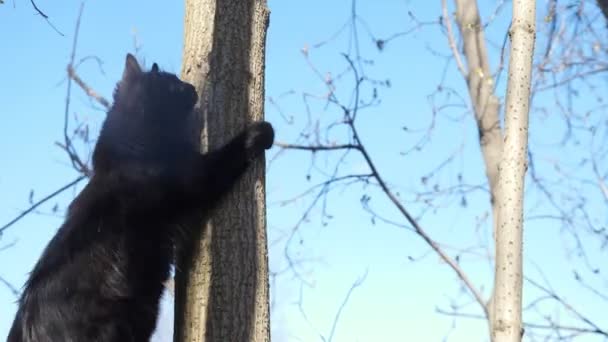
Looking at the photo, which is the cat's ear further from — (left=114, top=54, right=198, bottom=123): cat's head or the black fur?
the black fur

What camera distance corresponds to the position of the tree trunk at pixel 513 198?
10.2 ft

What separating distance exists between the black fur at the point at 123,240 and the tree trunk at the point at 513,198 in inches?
42.2

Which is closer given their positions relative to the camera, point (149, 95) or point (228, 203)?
point (228, 203)

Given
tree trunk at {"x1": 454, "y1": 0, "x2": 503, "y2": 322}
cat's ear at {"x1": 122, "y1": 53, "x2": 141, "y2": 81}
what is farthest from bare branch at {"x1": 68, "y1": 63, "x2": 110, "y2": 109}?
Answer: tree trunk at {"x1": 454, "y1": 0, "x2": 503, "y2": 322}

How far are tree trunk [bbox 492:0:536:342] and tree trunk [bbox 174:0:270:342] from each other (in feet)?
3.41

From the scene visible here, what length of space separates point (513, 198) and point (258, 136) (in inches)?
44.7

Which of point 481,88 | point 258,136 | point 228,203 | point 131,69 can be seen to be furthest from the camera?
point 481,88

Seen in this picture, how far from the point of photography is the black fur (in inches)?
125

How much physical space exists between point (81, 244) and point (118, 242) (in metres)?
0.16

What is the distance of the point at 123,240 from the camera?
3.36 m

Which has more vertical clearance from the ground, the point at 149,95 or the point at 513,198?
the point at 149,95

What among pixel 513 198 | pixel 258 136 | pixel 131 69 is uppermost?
pixel 131 69

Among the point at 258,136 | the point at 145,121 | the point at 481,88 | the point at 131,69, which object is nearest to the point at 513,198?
the point at 258,136

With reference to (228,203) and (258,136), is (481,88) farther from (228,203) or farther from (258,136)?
(228,203)
